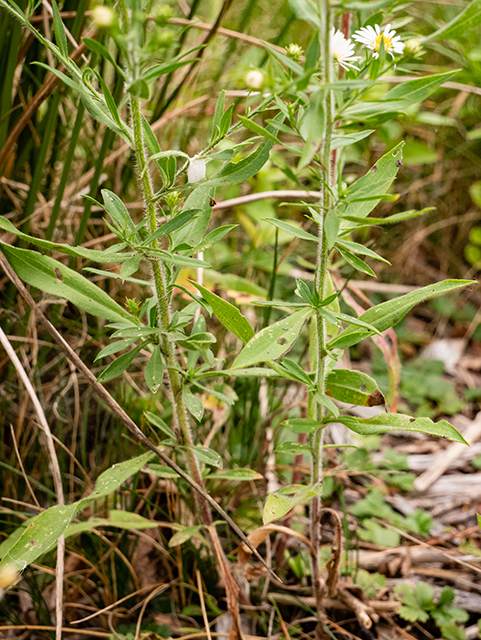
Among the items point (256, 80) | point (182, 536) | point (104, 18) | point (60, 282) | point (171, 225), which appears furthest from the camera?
point (182, 536)

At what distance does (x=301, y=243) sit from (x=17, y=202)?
49.5 inches

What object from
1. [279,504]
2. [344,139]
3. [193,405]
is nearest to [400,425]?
[279,504]

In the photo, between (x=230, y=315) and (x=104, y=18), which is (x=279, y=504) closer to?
(x=230, y=315)

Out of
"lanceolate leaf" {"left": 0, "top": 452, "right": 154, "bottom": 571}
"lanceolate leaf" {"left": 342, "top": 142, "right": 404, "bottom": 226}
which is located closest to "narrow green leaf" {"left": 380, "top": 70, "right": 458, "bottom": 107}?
"lanceolate leaf" {"left": 342, "top": 142, "right": 404, "bottom": 226}

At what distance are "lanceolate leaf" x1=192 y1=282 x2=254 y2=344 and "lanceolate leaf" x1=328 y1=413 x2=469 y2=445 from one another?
0.21 meters

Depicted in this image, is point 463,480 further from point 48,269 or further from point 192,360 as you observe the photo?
point 48,269

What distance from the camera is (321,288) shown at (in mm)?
793

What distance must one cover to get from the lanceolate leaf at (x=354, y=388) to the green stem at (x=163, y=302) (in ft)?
0.93

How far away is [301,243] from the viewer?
7.54 feet

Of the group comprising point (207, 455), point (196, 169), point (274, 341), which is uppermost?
point (196, 169)

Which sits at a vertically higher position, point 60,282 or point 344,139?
point 344,139

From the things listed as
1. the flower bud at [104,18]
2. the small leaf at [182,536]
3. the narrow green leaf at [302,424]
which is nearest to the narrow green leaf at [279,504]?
the narrow green leaf at [302,424]

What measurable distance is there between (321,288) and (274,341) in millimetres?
110

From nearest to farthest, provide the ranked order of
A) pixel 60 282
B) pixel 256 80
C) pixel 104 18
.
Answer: pixel 104 18 < pixel 256 80 < pixel 60 282
